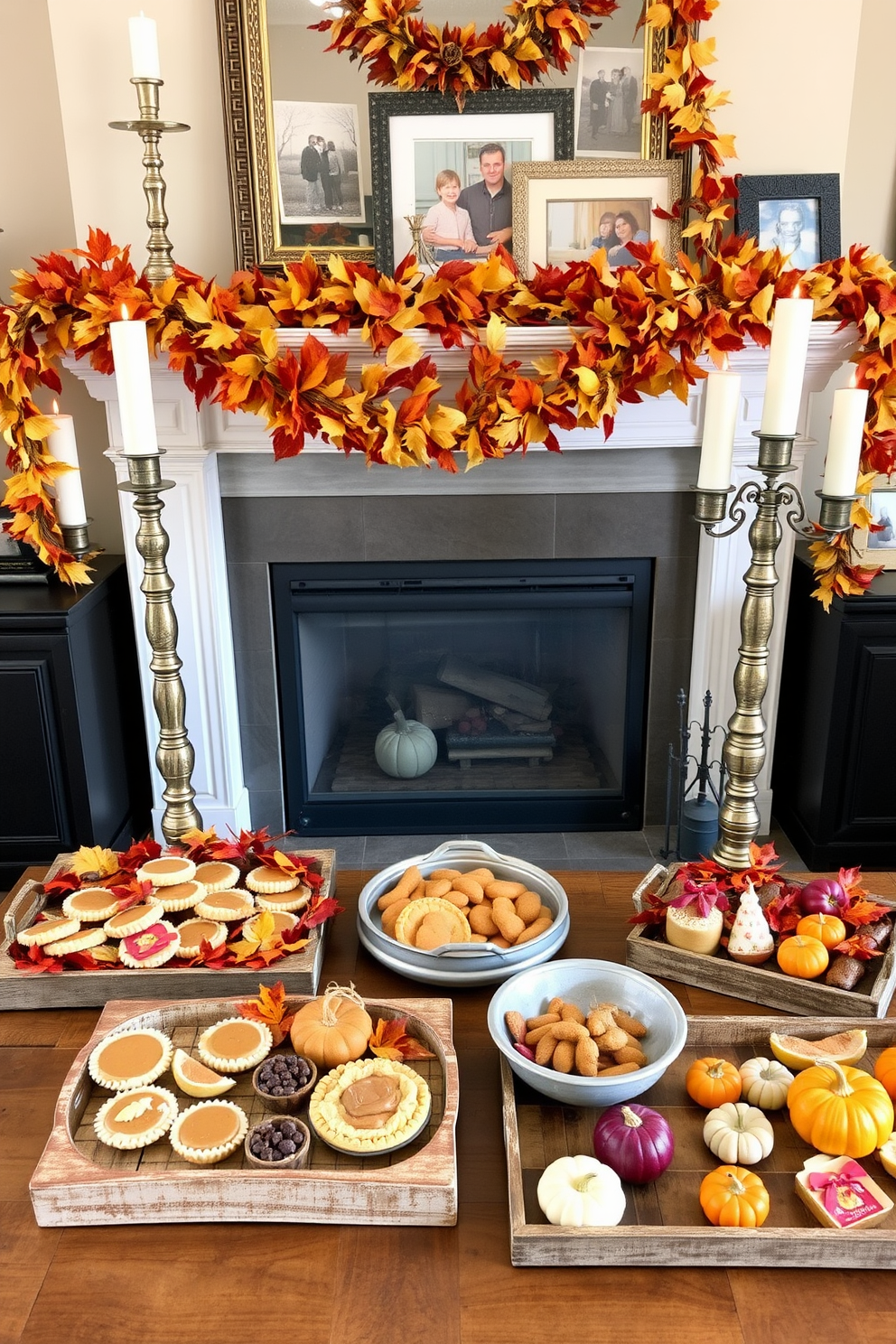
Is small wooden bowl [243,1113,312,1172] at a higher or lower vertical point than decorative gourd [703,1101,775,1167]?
higher

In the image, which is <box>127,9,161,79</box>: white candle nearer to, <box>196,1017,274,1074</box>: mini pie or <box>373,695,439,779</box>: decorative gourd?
<box>373,695,439,779</box>: decorative gourd

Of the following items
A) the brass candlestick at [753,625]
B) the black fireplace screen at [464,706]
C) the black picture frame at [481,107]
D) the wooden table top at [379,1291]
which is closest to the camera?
the wooden table top at [379,1291]

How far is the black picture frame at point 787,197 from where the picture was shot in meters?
2.44

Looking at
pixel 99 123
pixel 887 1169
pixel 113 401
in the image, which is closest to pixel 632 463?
pixel 113 401

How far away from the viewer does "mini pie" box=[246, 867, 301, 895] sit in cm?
154

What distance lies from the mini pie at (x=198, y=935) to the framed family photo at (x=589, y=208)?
1.67 meters

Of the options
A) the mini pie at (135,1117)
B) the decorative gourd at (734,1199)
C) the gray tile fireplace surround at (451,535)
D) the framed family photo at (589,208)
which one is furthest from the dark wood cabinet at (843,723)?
the mini pie at (135,1117)

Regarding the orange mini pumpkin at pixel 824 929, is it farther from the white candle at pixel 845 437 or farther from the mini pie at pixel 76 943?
the mini pie at pixel 76 943

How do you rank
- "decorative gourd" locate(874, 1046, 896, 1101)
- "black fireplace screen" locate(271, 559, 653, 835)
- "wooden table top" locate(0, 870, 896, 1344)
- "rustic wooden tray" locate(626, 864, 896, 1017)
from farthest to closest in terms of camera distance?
"black fireplace screen" locate(271, 559, 653, 835)
"rustic wooden tray" locate(626, 864, 896, 1017)
"decorative gourd" locate(874, 1046, 896, 1101)
"wooden table top" locate(0, 870, 896, 1344)

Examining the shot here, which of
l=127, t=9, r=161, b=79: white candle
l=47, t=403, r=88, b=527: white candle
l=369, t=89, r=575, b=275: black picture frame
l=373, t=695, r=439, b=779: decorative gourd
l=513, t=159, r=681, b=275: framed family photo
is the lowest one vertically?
l=373, t=695, r=439, b=779: decorative gourd

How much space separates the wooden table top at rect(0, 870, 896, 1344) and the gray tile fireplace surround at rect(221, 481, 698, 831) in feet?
6.01

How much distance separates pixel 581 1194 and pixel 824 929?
1.79 ft

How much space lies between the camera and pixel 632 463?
2.71 meters

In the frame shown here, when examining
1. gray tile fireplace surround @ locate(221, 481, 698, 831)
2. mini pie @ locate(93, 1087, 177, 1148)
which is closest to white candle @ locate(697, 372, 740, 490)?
mini pie @ locate(93, 1087, 177, 1148)
